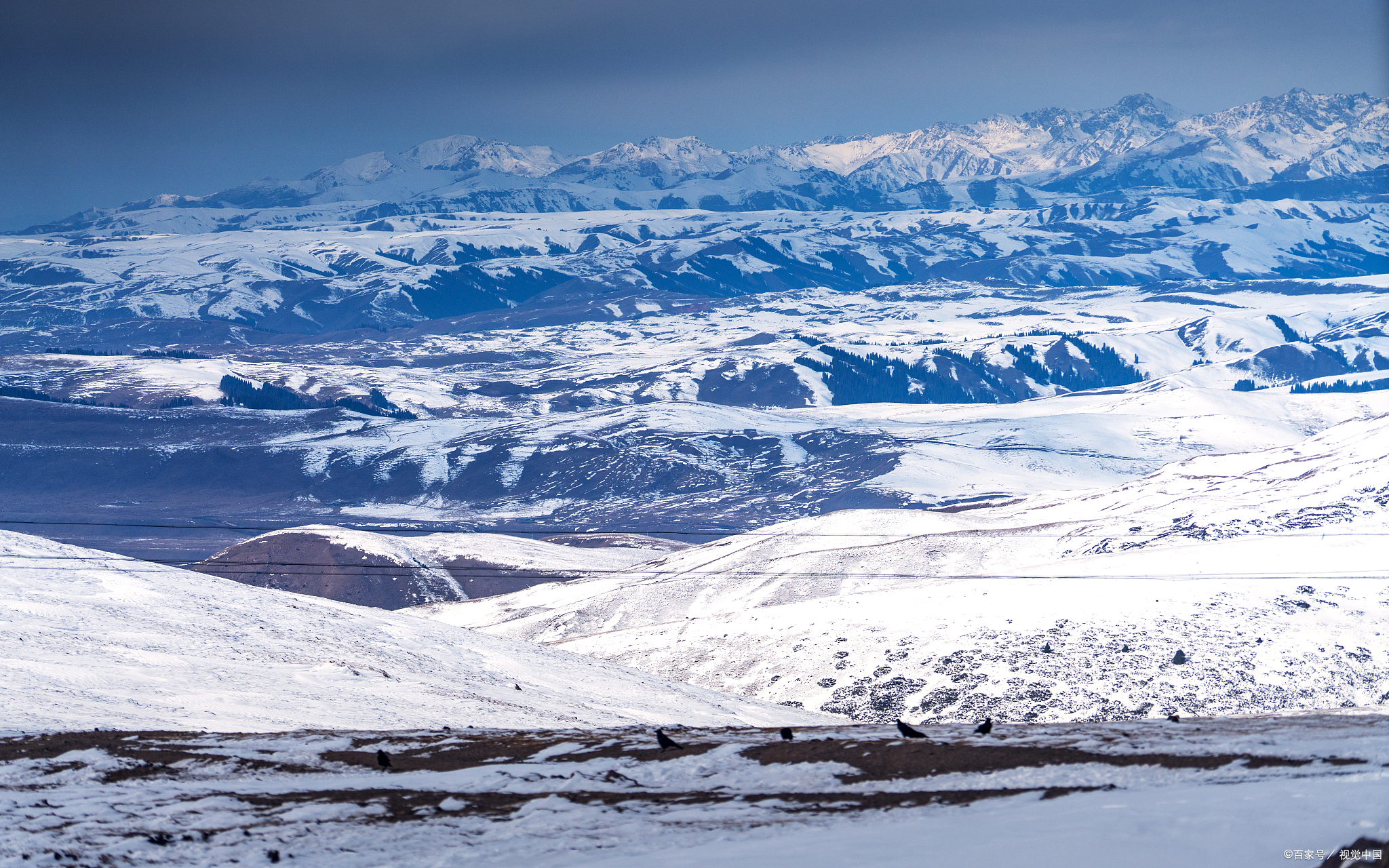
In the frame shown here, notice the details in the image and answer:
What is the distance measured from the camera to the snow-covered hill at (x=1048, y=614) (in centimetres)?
5928

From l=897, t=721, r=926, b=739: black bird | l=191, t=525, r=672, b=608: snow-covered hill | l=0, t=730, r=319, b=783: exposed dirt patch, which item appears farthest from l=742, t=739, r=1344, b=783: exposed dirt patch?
l=191, t=525, r=672, b=608: snow-covered hill

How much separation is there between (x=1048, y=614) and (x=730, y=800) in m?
50.7

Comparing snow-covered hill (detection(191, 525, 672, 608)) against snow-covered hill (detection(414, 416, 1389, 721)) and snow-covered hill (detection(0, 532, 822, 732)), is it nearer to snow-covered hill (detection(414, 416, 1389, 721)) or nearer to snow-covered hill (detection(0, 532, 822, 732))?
snow-covered hill (detection(414, 416, 1389, 721))

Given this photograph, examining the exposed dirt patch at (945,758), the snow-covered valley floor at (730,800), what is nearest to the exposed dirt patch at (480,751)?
the snow-covered valley floor at (730,800)

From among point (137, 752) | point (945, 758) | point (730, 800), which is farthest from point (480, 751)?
point (945, 758)

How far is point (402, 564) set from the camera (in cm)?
14788

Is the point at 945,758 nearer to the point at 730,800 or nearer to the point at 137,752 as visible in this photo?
the point at 730,800

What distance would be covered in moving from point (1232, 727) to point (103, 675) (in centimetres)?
3752

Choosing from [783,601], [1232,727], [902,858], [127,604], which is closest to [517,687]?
[127,604]

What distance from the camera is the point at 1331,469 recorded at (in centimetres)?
11475

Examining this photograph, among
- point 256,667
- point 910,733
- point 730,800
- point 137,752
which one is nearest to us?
point 730,800

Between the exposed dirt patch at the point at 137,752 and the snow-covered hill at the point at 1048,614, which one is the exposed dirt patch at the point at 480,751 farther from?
the snow-covered hill at the point at 1048,614

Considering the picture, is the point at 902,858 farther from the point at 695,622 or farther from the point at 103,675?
the point at 695,622

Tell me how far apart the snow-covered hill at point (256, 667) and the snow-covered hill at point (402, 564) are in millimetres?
67940
